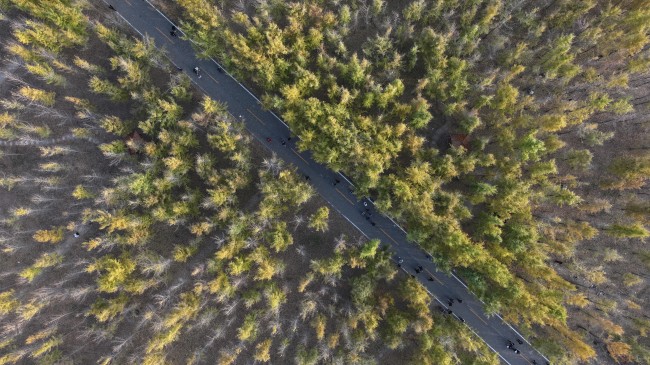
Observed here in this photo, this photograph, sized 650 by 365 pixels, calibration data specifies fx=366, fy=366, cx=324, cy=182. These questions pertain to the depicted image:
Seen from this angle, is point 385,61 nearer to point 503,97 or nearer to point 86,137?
point 503,97

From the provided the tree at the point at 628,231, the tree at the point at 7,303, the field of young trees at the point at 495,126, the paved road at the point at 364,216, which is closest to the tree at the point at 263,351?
the paved road at the point at 364,216

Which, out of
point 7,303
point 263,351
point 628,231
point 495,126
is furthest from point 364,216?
point 7,303

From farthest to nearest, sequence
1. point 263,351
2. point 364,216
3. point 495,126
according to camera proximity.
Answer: point 364,216 < point 495,126 < point 263,351

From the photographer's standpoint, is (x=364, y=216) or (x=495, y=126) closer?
(x=495, y=126)

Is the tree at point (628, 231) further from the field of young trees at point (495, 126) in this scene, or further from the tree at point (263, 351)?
the tree at point (263, 351)

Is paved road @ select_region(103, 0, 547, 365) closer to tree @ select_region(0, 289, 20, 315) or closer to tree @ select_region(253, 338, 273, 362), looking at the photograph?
tree @ select_region(253, 338, 273, 362)

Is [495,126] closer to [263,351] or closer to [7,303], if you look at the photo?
[263,351]

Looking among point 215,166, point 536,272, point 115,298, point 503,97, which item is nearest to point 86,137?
point 215,166
